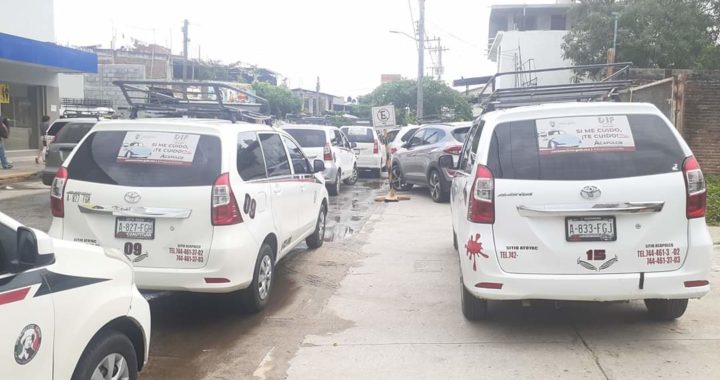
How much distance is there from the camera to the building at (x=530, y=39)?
3934cm

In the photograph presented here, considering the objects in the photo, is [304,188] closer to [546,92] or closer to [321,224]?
[321,224]

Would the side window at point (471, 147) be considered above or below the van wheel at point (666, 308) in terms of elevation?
above

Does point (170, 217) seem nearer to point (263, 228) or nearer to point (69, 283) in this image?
point (263, 228)

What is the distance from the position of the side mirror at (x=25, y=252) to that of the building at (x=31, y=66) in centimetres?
1831

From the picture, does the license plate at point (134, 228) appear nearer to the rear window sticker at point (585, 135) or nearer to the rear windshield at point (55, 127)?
the rear window sticker at point (585, 135)

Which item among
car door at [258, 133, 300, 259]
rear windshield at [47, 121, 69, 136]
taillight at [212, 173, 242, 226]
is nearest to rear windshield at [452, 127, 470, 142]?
car door at [258, 133, 300, 259]

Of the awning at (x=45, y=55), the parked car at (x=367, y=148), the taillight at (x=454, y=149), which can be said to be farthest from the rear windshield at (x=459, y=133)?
the awning at (x=45, y=55)

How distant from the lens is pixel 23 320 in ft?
8.63

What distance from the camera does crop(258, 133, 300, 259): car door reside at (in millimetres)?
6211

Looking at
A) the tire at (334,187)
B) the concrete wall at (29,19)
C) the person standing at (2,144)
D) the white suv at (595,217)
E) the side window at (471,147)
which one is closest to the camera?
the white suv at (595,217)

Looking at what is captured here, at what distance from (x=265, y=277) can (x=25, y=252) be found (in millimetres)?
3249

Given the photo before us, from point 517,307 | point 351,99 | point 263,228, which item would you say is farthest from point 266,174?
point 351,99

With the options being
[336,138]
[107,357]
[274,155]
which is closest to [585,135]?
[274,155]

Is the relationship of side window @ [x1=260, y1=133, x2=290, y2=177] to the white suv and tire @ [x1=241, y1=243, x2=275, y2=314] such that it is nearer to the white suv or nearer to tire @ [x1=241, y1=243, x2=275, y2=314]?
tire @ [x1=241, y1=243, x2=275, y2=314]
